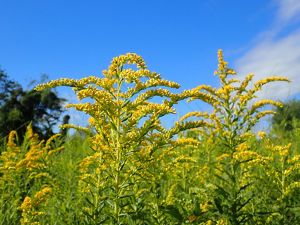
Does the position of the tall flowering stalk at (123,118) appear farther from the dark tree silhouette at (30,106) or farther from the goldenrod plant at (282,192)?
the dark tree silhouette at (30,106)

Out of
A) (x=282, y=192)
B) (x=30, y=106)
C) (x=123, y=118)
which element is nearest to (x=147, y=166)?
(x=123, y=118)

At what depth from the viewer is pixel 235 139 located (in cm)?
559

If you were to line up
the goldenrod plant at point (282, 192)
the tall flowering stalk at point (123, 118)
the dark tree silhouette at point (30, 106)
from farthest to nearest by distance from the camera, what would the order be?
the dark tree silhouette at point (30, 106) → the goldenrod plant at point (282, 192) → the tall flowering stalk at point (123, 118)

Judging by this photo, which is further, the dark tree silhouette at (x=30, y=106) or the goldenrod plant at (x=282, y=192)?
the dark tree silhouette at (x=30, y=106)

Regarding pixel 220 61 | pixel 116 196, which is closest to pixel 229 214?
pixel 116 196

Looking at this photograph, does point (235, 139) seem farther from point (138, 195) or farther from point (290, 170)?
point (138, 195)

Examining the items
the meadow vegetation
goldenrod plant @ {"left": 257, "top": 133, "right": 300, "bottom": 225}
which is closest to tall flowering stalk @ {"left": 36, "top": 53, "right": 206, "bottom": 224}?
the meadow vegetation

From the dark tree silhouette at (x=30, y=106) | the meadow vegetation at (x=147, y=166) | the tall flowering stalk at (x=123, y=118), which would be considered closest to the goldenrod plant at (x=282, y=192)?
the meadow vegetation at (x=147, y=166)

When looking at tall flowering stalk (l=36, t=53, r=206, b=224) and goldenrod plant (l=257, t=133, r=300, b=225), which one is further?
goldenrod plant (l=257, t=133, r=300, b=225)

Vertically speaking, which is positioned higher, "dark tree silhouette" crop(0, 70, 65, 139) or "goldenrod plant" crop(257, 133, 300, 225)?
"dark tree silhouette" crop(0, 70, 65, 139)

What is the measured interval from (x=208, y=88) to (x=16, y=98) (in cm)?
4009

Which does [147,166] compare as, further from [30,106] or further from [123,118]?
[30,106]

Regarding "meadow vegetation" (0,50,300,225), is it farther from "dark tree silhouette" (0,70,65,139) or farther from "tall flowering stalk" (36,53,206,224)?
"dark tree silhouette" (0,70,65,139)

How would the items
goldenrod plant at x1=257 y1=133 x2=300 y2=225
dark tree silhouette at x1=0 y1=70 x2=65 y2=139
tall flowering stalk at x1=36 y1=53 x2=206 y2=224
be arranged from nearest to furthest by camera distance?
tall flowering stalk at x1=36 y1=53 x2=206 y2=224 → goldenrod plant at x1=257 y1=133 x2=300 y2=225 → dark tree silhouette at x1=0 y1=70 x2=65 y2=139
